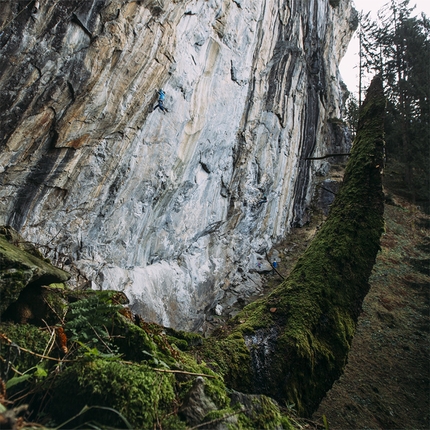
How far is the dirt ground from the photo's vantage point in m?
6.71

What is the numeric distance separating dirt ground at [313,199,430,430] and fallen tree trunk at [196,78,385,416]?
222cm

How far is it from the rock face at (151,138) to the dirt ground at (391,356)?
407 cm

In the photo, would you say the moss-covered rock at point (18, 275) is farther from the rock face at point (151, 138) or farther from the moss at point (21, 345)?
the rock face at point (151, 138)

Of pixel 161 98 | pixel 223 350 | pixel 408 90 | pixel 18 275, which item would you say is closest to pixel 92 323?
pixel 18 275

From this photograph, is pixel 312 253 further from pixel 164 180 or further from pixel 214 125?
pixel 214 125

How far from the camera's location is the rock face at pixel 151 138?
5.71m

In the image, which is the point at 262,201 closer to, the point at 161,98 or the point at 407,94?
the point at 161,98

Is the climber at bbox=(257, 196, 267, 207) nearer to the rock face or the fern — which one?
the rock face

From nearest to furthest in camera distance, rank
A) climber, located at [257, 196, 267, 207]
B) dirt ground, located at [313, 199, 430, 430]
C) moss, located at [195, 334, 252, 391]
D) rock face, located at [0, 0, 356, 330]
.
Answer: moss, located at [195, 334, 252, 391], rock face, located at [0, 0, 356, 330], dirt ground, located at [313, 199, 430, 430], climber, located at [257, 196, 267, 207]

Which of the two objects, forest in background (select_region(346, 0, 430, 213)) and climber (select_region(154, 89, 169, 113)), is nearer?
climber (select_region(154, 89, 169, 113))

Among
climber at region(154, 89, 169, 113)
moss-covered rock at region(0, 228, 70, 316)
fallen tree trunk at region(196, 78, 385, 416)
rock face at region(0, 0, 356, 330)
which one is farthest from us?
climber at region(154, 89, 169, 113)

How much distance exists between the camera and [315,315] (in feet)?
10.9

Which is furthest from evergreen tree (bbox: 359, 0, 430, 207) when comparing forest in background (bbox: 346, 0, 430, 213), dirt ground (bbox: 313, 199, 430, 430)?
dirt ground (bbox: 313, 199, 430, 430)

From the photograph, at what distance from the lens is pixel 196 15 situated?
8.07m
